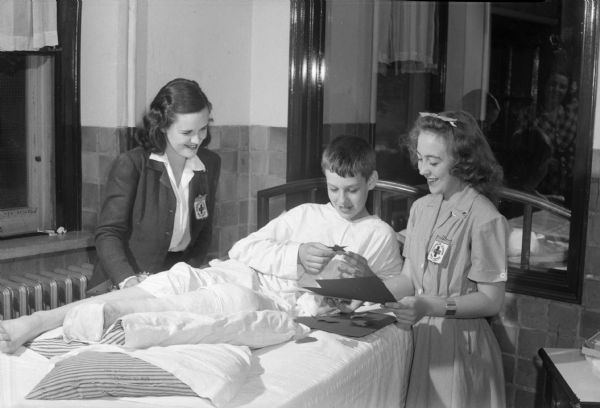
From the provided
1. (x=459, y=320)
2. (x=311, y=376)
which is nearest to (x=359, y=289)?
(x=311, y=376)

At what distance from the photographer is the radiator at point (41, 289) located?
9.32 feet

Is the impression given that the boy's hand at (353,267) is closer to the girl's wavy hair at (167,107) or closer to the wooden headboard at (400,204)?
the wooden headboard at (400,204)

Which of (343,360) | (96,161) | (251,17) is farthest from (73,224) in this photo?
(343,360)

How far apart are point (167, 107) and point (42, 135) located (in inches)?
24.6

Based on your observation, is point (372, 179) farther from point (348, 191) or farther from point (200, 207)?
point (200, 207)

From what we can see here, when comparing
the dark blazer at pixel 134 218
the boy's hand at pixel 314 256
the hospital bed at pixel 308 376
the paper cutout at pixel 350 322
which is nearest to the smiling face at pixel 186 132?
the dark blazer at pixel 134 218

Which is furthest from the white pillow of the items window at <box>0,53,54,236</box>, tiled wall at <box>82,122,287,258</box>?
tiled wall at <box>82,122,287,258</box>

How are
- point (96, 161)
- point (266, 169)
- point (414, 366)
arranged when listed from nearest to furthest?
point (414, 366) → point (96, 161) → point (266, 169)

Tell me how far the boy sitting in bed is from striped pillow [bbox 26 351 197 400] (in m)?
0.58

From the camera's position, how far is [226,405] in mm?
1726

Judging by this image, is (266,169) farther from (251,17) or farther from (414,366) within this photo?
(414,366)

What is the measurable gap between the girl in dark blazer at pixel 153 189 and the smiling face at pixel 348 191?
0.70 meters

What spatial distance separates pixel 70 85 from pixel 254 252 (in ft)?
4.00

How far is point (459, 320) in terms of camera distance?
2354 millimetres
